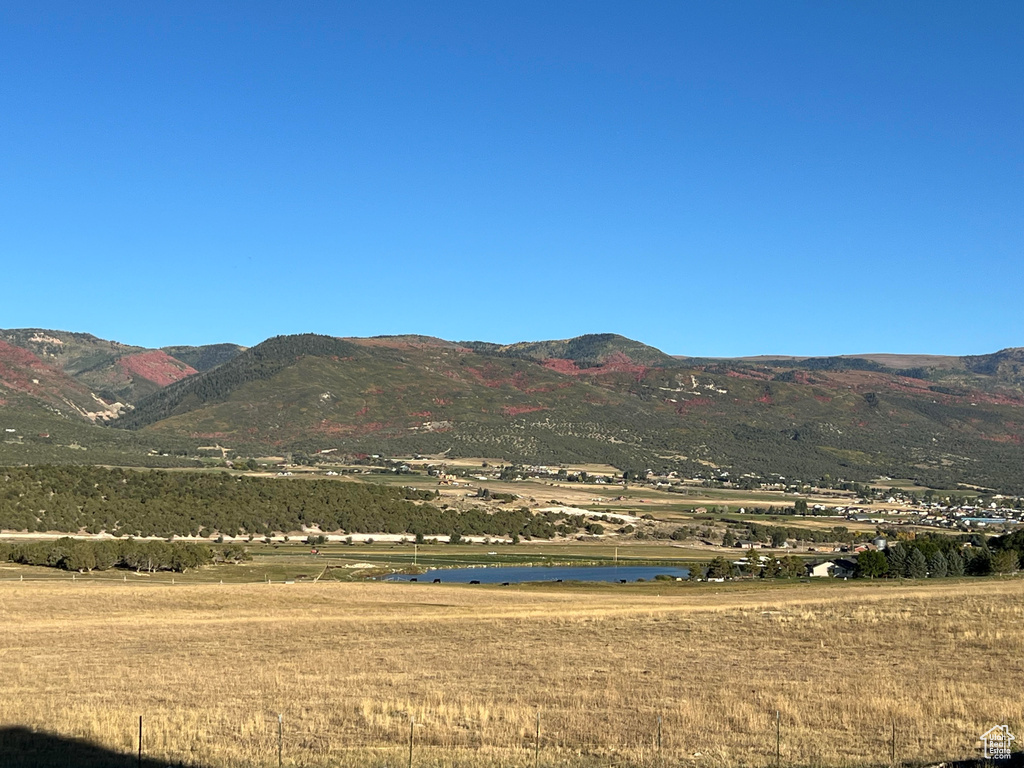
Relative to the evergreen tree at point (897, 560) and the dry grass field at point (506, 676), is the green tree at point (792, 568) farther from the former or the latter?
the dry grass field at point (506, 676)

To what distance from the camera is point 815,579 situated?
93.7 m

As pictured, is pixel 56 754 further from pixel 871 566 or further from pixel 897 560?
pixel 897 560

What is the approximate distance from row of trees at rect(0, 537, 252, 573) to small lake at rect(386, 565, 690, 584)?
1635cm

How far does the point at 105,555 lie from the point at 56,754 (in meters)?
63.9

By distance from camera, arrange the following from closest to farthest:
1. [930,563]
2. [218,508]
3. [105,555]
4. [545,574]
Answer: [105,555]
[930,563]
[545,574]
[218,508]

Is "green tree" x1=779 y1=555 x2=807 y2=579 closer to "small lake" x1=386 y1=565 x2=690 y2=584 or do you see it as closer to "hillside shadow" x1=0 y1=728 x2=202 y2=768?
"small lake" x1=386 y1=565 x2=690 y2=584

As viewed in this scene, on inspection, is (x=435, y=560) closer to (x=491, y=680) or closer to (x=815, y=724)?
(x=491, y=680)

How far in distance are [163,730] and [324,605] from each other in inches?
1423

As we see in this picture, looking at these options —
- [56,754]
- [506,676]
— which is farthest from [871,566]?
[56,754]

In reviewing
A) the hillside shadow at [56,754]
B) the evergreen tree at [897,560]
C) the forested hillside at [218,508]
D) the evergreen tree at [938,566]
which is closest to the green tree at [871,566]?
the evergreen tree at [897,560]

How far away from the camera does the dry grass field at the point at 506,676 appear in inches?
918

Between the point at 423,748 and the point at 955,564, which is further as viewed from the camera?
the point at 955,564

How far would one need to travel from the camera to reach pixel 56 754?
862 inches

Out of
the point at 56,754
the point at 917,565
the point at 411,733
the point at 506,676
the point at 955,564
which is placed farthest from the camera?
the point at 955,564
